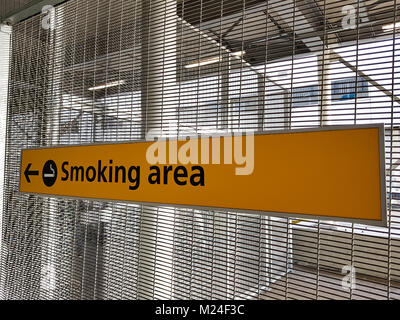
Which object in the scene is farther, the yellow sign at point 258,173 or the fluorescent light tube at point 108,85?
the fluorescent light tube at point 108,85

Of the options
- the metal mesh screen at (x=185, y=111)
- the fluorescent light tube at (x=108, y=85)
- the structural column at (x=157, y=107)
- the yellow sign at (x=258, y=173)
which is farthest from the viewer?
the fluorescent light tube at (x=108, y=85)

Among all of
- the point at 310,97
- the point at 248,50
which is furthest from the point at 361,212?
the point at 248,50

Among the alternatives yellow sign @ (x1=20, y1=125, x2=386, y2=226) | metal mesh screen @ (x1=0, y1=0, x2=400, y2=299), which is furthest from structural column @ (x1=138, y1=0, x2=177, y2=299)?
yellow sign @ (x1=20, y1=125, x2=386, y2=226)

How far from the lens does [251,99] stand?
1.55m

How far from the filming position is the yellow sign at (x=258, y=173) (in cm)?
A: 117

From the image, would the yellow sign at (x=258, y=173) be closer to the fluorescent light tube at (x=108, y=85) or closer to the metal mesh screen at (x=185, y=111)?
the metal mesh screen at (x=185, y=111)

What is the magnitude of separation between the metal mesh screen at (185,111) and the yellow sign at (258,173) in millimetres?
96

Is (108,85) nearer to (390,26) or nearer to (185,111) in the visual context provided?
(185,111)

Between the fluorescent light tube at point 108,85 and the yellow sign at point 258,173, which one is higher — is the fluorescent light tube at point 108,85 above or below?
above

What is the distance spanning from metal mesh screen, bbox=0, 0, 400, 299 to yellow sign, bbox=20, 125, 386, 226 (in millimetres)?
96

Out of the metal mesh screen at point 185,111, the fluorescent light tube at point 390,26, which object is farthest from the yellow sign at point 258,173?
the fluorescent light tube at point 390,26

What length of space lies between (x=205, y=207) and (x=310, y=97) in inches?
26.2
